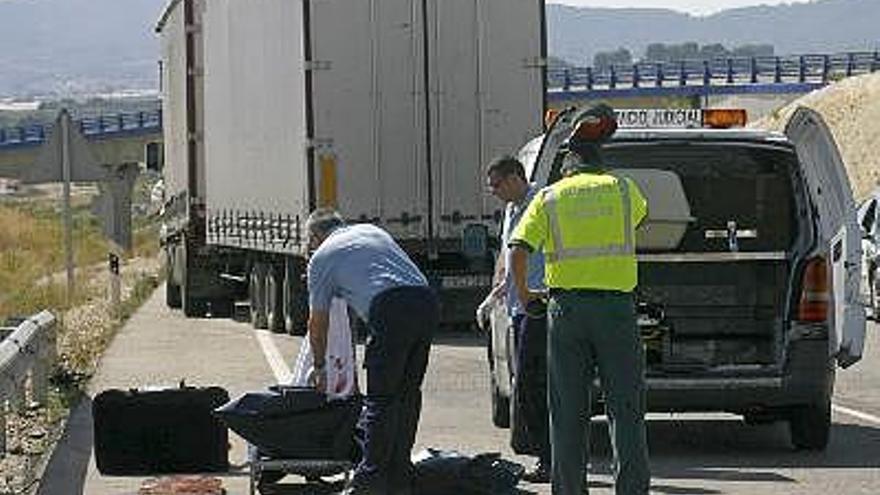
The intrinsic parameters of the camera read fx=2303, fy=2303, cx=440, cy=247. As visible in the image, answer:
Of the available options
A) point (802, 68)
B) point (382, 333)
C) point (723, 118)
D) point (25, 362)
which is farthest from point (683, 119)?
point (802, 68)

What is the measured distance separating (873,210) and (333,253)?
61.7 feet

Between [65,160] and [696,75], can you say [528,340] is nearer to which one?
[65,160]

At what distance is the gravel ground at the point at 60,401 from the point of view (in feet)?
43.8

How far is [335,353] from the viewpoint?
10961mm

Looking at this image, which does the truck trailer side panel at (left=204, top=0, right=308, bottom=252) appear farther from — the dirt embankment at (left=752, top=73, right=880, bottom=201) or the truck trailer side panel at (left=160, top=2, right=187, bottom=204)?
the dirt embankment at (left=752, top=73, right=880, bottom=201)

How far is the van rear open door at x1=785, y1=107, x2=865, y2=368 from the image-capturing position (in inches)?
531

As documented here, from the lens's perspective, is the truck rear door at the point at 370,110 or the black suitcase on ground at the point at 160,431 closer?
the black suitcase on ground at the point at 160,431

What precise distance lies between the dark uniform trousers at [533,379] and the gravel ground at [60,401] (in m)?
2.71

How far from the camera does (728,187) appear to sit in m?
13.8

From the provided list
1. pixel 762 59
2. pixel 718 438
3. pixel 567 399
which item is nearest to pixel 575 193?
pixel 567 399

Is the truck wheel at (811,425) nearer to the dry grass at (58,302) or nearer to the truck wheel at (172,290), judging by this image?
the dry grass at (58,302)

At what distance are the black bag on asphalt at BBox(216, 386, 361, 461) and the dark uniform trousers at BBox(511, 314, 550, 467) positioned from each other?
1.45 metres

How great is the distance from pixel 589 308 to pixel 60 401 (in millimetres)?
8507

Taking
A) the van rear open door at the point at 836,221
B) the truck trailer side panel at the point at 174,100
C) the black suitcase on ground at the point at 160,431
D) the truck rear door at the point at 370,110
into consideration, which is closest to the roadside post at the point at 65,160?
the truck trailer side panel at the point at 174,100
